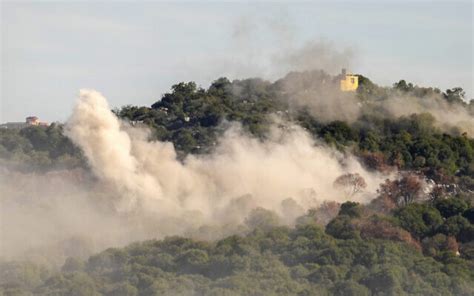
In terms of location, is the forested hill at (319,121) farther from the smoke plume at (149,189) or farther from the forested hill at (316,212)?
the smoke plume at (149,189)

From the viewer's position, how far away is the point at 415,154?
7050 centimetres

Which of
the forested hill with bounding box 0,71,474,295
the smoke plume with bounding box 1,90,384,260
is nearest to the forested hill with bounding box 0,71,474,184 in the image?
the forested hill with bounding box 0,71,474,295

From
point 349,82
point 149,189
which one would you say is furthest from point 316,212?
point 349,82

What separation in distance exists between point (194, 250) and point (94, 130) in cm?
932

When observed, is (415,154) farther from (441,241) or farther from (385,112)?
(441,241)

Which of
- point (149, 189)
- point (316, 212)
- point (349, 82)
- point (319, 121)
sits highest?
point (349, 82)

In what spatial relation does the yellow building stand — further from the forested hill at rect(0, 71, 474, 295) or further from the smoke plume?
the smoke plume

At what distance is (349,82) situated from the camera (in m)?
80.9

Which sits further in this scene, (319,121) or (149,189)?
(319,121)

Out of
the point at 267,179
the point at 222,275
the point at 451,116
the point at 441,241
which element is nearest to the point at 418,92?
the point at 451,116

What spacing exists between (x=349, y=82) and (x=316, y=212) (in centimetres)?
1991

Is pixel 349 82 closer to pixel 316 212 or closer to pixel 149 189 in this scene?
pixel 149 189

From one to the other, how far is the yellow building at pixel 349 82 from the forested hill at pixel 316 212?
597mm

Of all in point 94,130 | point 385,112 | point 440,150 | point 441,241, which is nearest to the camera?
point 441,241
